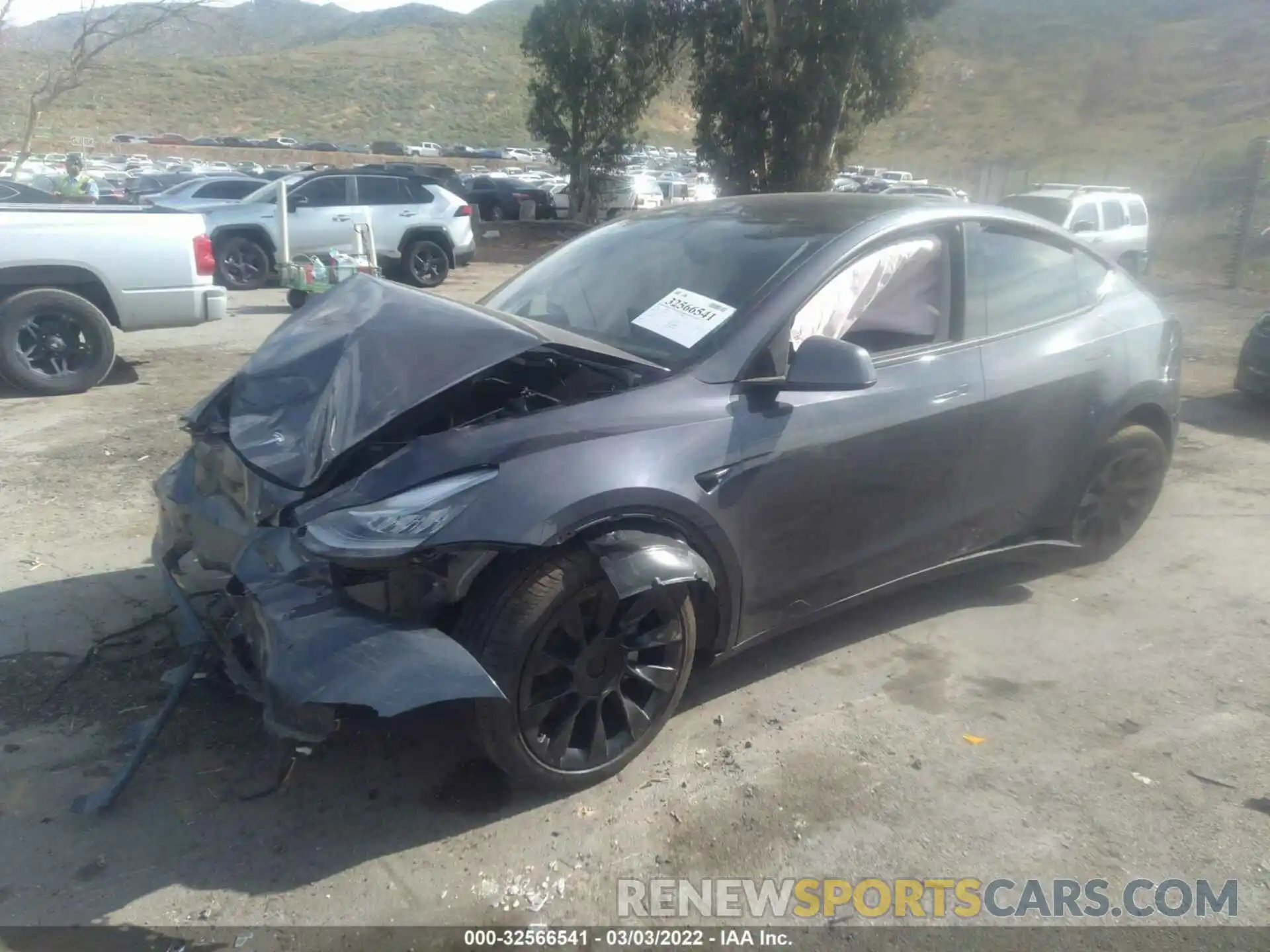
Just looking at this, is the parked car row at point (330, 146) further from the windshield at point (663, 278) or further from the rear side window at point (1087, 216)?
the windshield at point (663, 278)

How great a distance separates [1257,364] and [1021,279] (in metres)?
5.37

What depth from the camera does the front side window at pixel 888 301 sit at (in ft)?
11.7

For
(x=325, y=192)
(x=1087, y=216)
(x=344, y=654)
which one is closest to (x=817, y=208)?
(x=344, y=654)

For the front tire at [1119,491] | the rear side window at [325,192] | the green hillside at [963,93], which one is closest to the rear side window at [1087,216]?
the rear side window at [325,192]

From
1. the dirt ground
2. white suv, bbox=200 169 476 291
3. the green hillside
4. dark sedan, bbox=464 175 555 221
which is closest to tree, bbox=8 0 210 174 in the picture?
white suv, bbox=200 169 476 291

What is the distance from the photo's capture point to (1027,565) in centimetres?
488

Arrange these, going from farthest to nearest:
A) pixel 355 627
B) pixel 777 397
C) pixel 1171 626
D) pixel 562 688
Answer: pixel 1171 626
pixel 777 397
pixel 562 688
pixel 355 627

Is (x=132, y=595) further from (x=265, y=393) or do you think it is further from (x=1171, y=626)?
(x=1171, y=626)

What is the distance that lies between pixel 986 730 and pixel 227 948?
2.43m

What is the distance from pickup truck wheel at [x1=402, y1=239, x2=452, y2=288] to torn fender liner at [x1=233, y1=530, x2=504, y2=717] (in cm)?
1348

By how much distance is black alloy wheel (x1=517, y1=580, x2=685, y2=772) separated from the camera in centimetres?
286

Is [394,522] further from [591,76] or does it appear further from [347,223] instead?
[591,76]

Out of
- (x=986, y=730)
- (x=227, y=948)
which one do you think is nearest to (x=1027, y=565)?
(x=986, y=730)

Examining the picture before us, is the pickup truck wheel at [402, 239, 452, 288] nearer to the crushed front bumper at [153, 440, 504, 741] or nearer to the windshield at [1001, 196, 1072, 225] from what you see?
the windshield at [1001, 196, 1072, 225]
